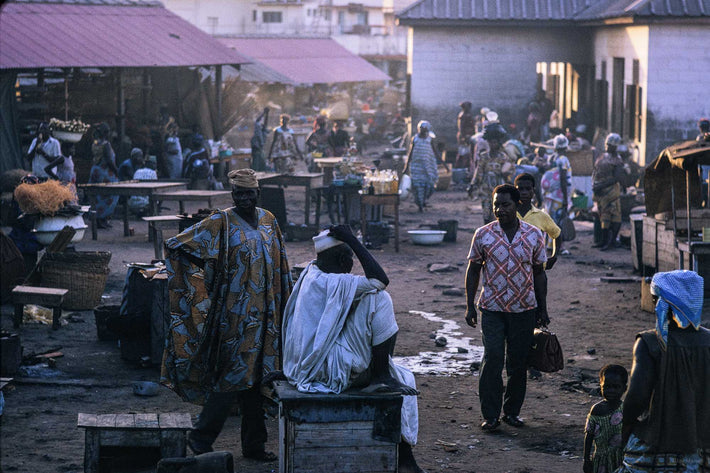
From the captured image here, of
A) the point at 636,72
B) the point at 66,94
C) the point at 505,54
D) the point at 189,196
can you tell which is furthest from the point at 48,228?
the point at 505,54

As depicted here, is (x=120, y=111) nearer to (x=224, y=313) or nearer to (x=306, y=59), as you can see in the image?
(x=224, y=313)

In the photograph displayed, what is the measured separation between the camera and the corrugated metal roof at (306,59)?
39125 mm

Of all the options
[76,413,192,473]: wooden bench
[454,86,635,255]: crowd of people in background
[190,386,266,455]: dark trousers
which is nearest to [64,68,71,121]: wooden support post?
[454,86,635,255]: crowd of people in background

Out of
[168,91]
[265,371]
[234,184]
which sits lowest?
[265,371]

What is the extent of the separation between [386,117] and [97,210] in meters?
26.9

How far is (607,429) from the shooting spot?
5629 mm

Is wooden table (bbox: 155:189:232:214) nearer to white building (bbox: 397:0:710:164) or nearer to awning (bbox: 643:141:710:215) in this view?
awning (bbox: 643:141:710:215)

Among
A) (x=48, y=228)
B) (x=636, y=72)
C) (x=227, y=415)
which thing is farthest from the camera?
(x=636, y=72)

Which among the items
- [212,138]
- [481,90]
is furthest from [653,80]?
[212,138]

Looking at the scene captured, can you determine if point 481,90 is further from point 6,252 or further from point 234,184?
point 234,184

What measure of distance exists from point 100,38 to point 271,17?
49254mm

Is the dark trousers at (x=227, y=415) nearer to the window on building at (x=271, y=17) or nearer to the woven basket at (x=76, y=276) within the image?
the woven basket at (x=76, y=276)

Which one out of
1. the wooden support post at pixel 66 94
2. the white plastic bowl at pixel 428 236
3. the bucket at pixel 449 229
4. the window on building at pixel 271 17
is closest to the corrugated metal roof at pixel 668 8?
the bucket at pixel 449 229

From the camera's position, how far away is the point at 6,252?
38.4 ft
